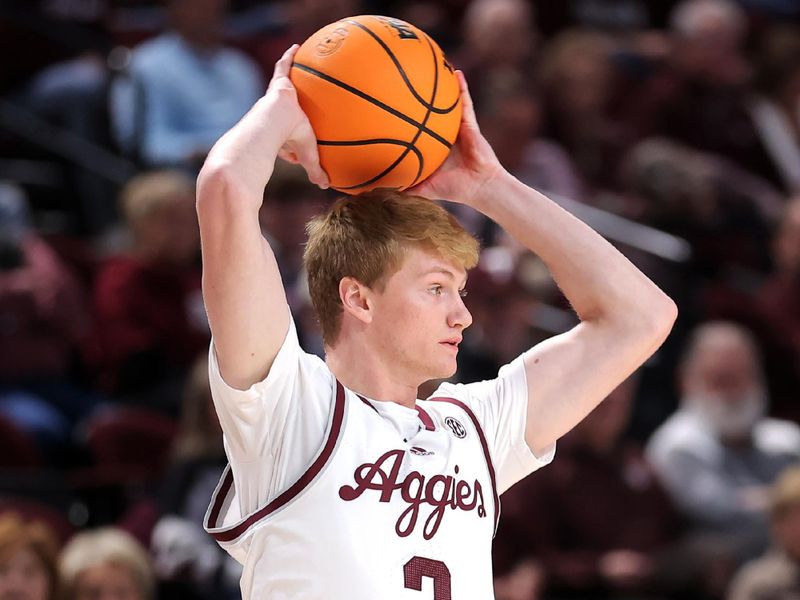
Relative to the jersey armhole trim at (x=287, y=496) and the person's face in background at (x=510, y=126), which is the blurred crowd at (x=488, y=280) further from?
the jersey armhole trim at (x=287, y=496)

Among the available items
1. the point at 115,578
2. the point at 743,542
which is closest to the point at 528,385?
the point at 115,578

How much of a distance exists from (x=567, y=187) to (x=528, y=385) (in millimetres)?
5580

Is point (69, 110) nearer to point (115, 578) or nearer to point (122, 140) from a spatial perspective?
point (122, 140)

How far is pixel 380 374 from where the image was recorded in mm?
3340

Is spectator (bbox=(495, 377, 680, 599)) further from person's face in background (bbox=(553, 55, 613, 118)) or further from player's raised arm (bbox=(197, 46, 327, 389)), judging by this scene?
player's raised arm (bbox=(197, 46, 327, 389))

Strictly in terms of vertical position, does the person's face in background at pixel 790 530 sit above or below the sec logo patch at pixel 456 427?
below

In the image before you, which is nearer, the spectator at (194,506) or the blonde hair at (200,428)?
the spectator at (194,506)

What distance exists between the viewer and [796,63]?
411 inches

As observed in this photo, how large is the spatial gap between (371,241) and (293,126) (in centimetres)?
32

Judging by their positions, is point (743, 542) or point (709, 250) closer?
point (743, 542)

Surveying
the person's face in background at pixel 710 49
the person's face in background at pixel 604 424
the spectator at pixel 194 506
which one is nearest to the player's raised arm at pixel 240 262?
the spectator at pixel 194 506

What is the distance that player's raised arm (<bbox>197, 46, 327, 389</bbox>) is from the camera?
2.97 meters

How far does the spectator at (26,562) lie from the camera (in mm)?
5289

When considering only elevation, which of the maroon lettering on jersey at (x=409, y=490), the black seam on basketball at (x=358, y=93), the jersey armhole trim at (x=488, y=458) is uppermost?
the black seam on basketball at (x=358, y=93)
